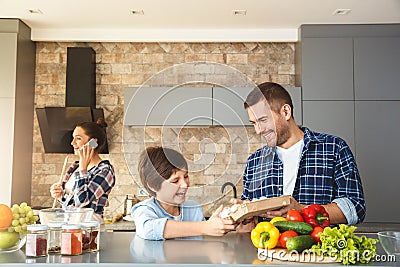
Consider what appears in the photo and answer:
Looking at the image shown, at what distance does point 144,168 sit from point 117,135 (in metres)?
2.87

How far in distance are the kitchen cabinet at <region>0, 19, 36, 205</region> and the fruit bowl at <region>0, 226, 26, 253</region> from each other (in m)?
2.63

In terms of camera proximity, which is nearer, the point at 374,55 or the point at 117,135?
the point at 374,55

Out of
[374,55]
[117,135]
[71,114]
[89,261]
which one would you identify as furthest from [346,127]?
[89,261]

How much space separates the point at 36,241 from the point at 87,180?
134 cm

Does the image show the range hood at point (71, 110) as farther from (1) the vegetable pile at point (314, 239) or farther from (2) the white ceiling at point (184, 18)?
(1) the vegetable pile at point (314, 239)

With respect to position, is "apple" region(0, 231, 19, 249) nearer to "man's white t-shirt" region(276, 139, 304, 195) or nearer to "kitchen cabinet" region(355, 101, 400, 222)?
"man's white t-shirt" region(276, 139, 304, 195)

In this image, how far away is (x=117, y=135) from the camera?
4516mm

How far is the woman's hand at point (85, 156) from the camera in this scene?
2.99 meters

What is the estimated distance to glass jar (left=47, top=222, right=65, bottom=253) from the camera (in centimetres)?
165

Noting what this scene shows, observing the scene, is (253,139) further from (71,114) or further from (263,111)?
(71,114)

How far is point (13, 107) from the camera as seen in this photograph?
4168 millimetres

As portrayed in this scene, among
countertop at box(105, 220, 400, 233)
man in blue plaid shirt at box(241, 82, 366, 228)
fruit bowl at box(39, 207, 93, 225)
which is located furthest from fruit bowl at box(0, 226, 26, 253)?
countertop at box(105, 220, 400, 233)

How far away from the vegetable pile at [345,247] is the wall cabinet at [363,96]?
2.77 meters

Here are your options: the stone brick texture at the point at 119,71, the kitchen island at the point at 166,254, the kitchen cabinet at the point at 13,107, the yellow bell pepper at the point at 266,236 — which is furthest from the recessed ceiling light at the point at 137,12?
the yellow bell pepper at the point at 266,236
